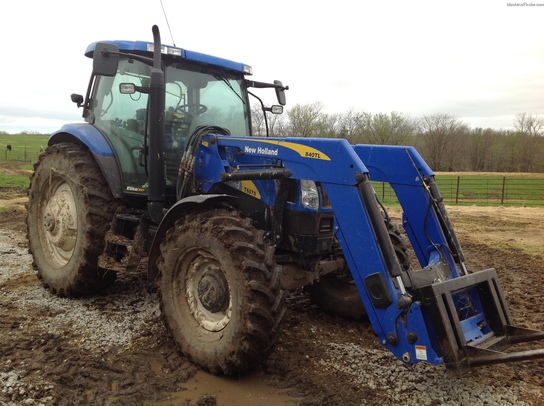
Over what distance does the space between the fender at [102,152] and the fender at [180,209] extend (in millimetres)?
1137

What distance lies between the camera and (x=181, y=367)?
12.1ft

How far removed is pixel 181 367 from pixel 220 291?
0.69 meters

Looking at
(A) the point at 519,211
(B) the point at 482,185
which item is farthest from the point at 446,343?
(B) the point at 482,185

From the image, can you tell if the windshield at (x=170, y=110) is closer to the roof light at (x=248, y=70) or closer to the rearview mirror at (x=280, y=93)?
the roof light at (x=248, y=70)

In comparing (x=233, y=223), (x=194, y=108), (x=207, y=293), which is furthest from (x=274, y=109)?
(x=207, y=293)

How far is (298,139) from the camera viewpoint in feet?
12.2

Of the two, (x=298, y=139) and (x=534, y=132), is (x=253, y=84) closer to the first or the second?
(x=298, y=139)

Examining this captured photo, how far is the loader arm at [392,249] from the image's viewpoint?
2961 millimetres

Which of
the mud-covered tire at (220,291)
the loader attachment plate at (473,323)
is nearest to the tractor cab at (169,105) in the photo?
the mud-covered tire at (220,291)

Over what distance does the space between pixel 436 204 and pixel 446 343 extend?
4.47 feet

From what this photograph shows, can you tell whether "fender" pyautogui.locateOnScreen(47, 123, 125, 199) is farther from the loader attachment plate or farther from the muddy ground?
the loader attachment plate

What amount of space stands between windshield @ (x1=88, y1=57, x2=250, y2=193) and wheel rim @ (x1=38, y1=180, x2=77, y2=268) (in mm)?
887

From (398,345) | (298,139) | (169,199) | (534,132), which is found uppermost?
(534,132)

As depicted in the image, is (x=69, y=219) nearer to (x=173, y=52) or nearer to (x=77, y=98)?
(x=77, y=98)
